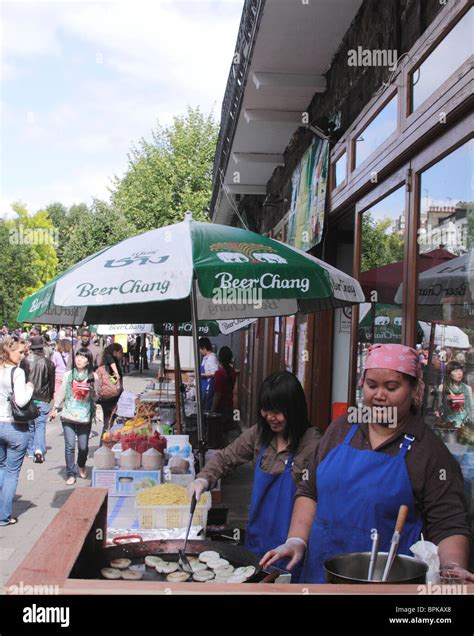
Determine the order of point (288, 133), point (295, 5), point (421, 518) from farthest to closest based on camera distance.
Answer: point (288, 133) → point (295, 5) → point (421, 518)

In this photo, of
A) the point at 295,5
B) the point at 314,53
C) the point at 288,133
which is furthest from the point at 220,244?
the point at 288,133

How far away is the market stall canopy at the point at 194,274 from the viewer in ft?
12.2

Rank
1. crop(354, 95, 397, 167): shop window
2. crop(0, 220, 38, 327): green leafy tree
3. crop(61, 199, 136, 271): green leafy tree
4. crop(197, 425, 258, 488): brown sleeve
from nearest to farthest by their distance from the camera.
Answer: crop(197, 425, 258, 488): brown sleeve
crop(354, 95, 397, 167): shop window
crop(61, 199, 136, 271): green leafy tree
crop(0, 220, 38, 327): green leafy tree

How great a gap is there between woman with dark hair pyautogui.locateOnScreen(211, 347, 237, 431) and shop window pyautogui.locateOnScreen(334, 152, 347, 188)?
16.7ft

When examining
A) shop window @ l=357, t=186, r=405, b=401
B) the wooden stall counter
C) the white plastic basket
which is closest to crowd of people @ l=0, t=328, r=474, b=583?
the white plastic basket

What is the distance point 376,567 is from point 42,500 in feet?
23.0

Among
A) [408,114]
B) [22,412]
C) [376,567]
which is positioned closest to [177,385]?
[22,412]

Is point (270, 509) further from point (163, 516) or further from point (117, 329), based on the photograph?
point (117, 329)

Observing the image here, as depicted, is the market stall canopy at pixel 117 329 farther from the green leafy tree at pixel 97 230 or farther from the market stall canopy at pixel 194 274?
the green leafy tree at pixel 97 230

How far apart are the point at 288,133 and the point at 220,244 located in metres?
5.69

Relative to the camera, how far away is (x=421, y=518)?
2.74 m

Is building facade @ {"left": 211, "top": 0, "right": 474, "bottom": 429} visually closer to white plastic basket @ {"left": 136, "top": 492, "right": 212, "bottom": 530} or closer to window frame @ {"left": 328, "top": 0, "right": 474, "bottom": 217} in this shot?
window frame @ {"left": 328, "top": 0, "right": 474, "bottom": 217}

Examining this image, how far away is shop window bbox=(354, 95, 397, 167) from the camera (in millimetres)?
4934
